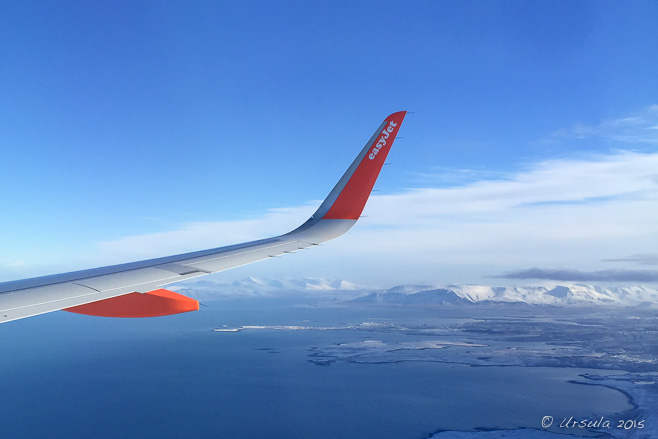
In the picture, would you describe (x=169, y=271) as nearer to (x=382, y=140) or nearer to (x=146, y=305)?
(x=146, y=305)

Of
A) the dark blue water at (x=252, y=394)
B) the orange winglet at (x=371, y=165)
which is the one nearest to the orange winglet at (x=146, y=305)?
the orange winglet at (x=371, y=165)

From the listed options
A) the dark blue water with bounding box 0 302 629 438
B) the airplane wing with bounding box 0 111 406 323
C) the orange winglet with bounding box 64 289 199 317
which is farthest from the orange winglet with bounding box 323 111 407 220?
the dark blue water with bounding box 0 302 629 438

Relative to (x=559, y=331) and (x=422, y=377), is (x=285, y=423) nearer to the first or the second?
(x=422, y=377)

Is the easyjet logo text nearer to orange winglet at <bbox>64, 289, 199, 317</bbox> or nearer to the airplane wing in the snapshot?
the airplane wing

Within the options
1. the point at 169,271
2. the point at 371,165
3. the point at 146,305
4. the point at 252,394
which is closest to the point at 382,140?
the point at 371,165

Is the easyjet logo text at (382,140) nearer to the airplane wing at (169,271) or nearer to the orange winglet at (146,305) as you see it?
the airplane wing at (169,271)
